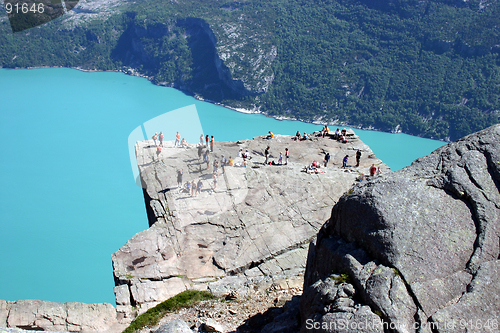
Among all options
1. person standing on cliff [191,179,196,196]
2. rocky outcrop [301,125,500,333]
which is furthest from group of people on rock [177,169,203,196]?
rocky outcrop [301,125,500,333]

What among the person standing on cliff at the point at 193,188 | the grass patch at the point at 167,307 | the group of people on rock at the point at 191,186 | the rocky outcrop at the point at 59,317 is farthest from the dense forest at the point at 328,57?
the rocky outcrop at the point at 59,317

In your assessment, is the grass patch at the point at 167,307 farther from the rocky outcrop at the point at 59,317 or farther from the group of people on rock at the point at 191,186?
the group of people on rock at the point at 191,186

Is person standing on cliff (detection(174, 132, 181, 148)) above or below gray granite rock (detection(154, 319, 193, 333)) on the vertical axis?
below

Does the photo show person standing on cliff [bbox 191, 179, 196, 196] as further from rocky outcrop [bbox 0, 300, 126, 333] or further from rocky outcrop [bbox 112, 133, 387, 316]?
rocky outcrop [bbox 0, 300, 126, 333]

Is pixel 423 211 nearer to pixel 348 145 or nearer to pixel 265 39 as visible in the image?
pixel 348 145

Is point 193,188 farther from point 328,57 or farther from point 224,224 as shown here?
point 328,57

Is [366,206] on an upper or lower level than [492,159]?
lower

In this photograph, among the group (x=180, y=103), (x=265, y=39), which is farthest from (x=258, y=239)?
(x=265, y=39)
